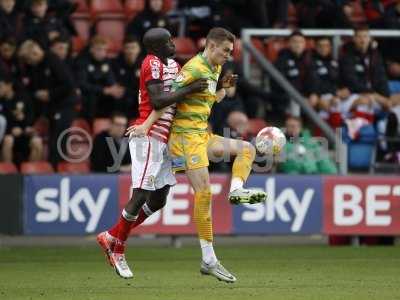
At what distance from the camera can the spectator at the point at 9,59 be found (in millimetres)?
17828

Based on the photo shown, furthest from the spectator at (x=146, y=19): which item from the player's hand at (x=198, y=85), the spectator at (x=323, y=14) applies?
the player's hand at (x=198, y=85)

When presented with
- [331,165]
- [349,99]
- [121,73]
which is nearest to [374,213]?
[331,165]

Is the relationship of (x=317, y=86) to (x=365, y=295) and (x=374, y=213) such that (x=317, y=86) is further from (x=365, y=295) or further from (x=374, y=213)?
(x=365, y=295)

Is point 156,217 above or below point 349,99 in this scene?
below

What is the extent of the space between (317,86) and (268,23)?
6.19ft

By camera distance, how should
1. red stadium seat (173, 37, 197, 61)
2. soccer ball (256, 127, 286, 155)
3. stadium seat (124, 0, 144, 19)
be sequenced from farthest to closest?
stadium seat (124, 0, 144, 19)
red stadium seat (173, 37, 197, 61)
soccer ball (256, 127, 286, 155)

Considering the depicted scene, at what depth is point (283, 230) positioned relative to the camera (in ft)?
55.0

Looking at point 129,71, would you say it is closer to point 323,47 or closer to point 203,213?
point 323,47

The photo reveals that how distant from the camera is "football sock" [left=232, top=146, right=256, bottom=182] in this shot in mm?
11125

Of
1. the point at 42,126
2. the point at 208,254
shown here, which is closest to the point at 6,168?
the point at 42,126

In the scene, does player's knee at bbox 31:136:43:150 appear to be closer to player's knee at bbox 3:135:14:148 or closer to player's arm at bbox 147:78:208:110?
player's knee at bbox 3:135:14:148

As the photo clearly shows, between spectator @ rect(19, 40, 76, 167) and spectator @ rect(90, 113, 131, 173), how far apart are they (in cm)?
61

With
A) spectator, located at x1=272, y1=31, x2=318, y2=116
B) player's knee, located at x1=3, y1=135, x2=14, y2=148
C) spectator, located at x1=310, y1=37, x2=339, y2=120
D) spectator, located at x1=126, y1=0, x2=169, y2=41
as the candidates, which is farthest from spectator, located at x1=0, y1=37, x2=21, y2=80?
spectator, located at x1=310, y1=37, x2=339, y2=120

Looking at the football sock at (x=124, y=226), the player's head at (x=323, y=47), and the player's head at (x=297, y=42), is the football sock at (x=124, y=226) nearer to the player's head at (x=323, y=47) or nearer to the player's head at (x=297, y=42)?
the player's head at (x=297, y=42)
